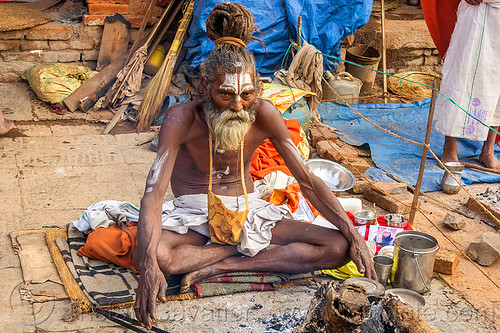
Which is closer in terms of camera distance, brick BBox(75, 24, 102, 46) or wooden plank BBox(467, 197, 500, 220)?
wooden plank BBox(467, 197, 500, 220)

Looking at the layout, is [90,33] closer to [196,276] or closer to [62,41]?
[62,41]

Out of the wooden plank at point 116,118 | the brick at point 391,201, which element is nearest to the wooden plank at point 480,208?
the brick at point 391,201

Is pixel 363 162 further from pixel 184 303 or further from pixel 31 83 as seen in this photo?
pixel 31 83

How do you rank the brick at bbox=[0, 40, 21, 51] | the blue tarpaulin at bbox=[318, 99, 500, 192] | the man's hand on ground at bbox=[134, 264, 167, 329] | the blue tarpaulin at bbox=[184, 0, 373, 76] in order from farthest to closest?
the brick at bbox=[0, 40, 21, 51] → the blue tarpaulin at bbox=[184, 0, 373, 76] → the blue tarpaulin at bbox=[318, 99, 500, 192] → the man's hand on ground at bbox=[134, 264, 167, 329]

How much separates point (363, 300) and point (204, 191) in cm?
157

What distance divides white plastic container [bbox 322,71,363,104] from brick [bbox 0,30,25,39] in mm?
3592

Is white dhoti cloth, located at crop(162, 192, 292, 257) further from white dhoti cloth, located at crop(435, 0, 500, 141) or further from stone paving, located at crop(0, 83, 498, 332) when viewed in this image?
white dhoti cloth, located at crop(435, 0, 500, 141)

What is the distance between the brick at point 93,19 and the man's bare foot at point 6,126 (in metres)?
1.69

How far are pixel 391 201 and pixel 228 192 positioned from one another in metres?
Answer: 1.61

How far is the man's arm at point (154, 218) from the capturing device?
296 centimetres

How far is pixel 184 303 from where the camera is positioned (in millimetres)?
3455

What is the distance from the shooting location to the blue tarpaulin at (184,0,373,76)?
6727mm

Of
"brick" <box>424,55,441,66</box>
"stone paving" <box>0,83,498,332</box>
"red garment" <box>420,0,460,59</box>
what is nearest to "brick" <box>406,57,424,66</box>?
"brick" <box>424,55,441,66</box>

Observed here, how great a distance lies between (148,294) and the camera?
9.74ft
